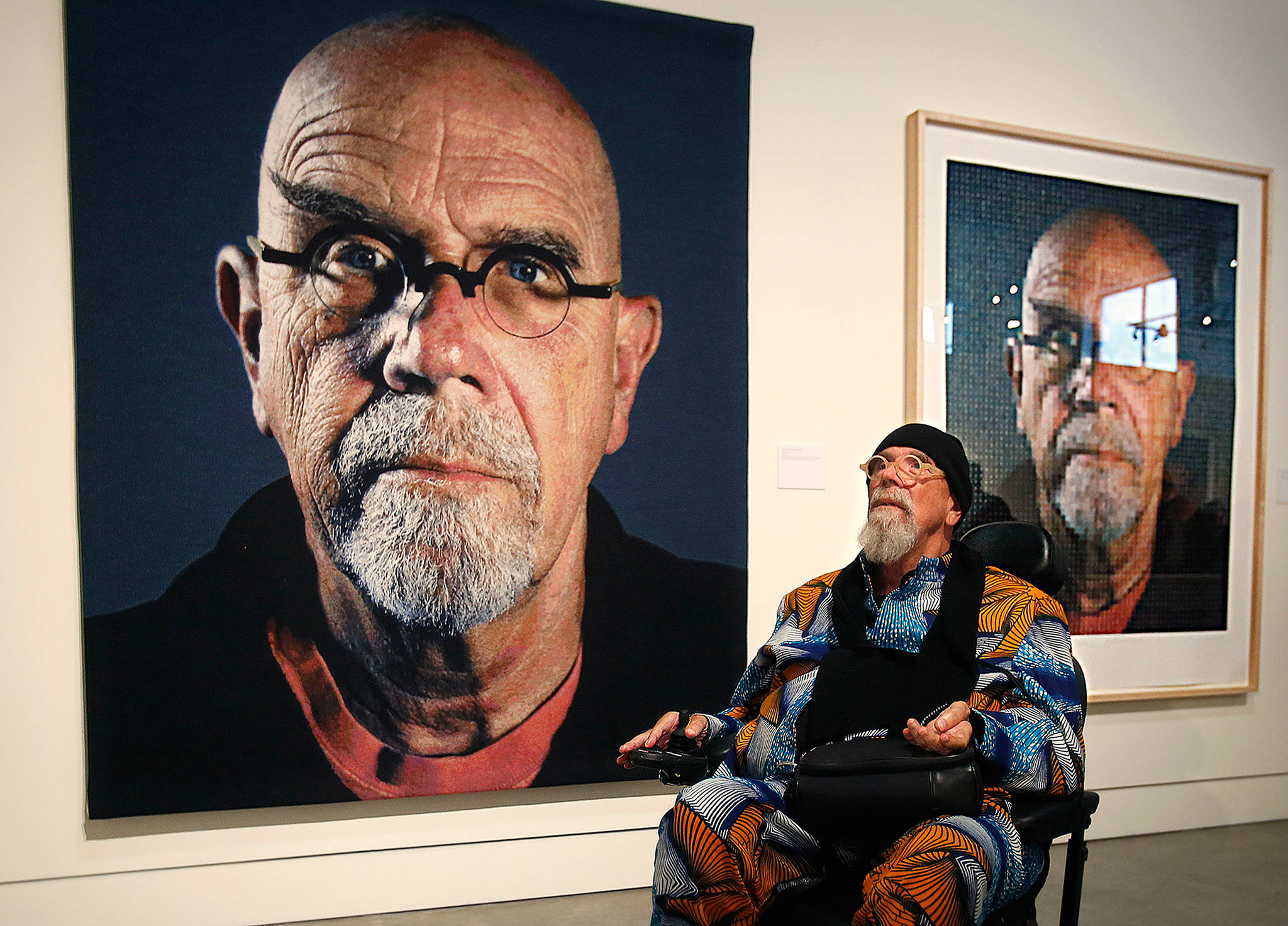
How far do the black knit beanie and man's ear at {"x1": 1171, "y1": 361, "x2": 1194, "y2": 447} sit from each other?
1.78 meters

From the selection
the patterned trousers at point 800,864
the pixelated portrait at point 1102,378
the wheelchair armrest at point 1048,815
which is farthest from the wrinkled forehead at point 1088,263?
the patterned trousers at point 800,864

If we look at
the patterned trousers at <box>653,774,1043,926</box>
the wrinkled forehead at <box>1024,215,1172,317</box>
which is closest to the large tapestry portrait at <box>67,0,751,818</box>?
the patterned trousers at <box>653,774,1043,926</box>

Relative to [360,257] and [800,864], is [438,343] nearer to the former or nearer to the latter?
[360,257]

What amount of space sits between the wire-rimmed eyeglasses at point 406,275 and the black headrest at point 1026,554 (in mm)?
1408

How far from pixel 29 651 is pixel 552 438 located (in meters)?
1.54

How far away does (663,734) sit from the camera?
2143 mm

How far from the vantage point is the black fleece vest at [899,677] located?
2.04 meters

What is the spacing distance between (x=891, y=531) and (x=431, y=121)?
1781mm

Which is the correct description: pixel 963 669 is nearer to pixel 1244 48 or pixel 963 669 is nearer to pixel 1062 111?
pixel 1062 111

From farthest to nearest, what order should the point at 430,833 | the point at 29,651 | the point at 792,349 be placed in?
the point at 792,349 < the point at 430,833 < the point at 29,651

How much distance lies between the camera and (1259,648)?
3814mm

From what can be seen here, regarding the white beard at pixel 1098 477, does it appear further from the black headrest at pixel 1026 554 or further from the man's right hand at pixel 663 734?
the man's right hand at pixel 663 734

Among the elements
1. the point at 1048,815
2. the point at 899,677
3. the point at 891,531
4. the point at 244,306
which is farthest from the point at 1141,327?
the point at 244,306

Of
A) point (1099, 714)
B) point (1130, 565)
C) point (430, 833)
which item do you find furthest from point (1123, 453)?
point (430, 833)
